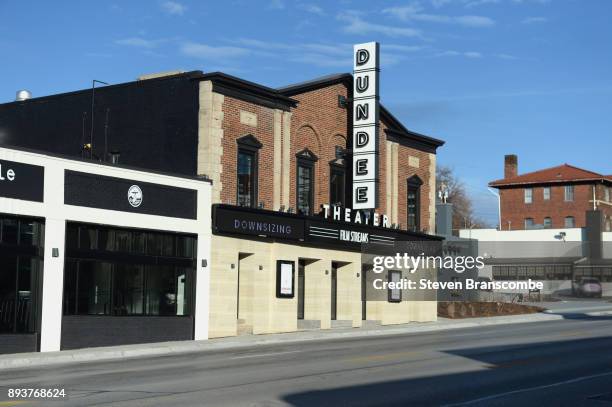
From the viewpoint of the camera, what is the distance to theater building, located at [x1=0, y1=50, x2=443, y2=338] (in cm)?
3039

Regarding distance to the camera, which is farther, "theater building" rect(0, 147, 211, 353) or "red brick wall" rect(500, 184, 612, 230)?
"red brick wall" rect(500, 184, 612, 230)

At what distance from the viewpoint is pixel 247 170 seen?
3206 cm

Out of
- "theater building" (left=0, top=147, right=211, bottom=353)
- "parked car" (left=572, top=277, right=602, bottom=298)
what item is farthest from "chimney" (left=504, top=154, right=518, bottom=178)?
"theater building" (left=0, top=147, right=211, bottom=353)

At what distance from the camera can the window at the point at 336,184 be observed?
37.0m

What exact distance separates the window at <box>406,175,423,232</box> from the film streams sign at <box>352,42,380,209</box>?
19.8ft

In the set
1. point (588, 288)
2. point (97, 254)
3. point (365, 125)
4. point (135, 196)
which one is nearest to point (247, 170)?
point (135, 196)

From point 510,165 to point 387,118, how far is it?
66.3 metres

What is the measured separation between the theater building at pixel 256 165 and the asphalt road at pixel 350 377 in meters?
7.25

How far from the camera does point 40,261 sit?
79.8 feet

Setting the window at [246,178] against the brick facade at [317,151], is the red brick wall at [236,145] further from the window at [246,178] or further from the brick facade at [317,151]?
the window at [246,178]

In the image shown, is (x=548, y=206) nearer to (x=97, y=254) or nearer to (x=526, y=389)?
(x=97, y=254)

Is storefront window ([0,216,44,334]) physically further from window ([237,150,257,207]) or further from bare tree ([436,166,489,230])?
bare tree ([436,166,489,230])

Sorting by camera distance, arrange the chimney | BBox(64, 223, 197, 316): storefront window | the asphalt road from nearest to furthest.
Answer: the asphalt road, BBox(64, 223, 197, 316): storefront window, the chimney

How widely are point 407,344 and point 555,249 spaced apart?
64.6 m
